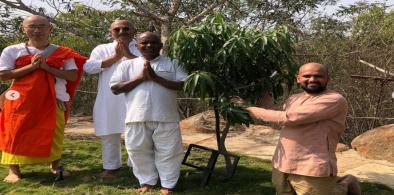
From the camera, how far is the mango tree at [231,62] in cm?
373

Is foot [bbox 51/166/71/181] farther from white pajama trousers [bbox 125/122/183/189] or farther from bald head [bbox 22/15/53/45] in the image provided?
bald head [bbox 22/15/53/45]

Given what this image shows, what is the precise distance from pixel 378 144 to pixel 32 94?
3994 millimetres

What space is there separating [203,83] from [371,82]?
391 cm

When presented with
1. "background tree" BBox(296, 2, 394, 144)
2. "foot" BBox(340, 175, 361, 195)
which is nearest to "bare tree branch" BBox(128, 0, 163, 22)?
"background tree" BBox(296, 2, 394, 144)

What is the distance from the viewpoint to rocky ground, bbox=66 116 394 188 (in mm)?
4957

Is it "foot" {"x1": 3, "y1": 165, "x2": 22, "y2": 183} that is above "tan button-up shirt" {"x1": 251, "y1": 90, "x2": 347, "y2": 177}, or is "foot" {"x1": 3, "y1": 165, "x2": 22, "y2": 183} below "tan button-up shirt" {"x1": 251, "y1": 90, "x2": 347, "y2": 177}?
below

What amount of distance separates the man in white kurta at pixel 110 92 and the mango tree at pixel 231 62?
0.68m

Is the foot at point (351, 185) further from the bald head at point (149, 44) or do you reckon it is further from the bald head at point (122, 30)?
the bald head at point (122, 30)

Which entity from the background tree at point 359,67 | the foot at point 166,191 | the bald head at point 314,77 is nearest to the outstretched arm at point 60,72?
Answer: the foot at point 166,191

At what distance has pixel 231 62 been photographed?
3.85 meters

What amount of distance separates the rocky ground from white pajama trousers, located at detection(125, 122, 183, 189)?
6.16 feet

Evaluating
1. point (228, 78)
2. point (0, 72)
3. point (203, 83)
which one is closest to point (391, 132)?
point (228, 78)

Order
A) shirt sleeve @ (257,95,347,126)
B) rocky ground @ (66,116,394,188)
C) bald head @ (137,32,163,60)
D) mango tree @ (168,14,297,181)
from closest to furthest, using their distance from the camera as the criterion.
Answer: shirt sleeve @ (257,95,347,126) → mango tree @ (168,14,297,181) → bald head @ (137,32,163,60) → rocky ground @ (66,116,394,188)

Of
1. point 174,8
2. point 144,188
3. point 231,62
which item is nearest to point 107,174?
point 144,188
